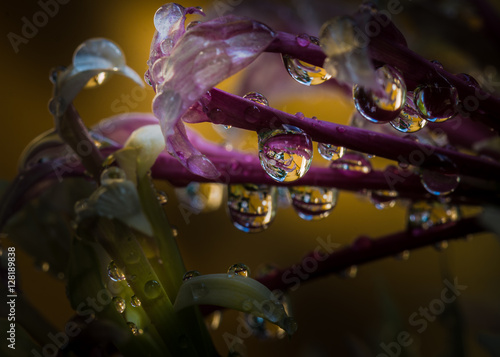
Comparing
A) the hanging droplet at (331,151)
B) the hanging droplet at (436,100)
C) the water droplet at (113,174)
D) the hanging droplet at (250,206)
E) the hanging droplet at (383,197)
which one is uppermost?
the hanging droplet at (436,100)

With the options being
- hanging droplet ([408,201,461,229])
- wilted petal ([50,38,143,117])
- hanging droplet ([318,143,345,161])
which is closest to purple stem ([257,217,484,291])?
hanging droplet ([408,201,461,229])

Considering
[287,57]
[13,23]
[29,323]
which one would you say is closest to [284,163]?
[287,57]

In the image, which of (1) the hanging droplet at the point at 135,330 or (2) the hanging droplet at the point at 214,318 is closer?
(1) the hanging droplet at the point at 135,330

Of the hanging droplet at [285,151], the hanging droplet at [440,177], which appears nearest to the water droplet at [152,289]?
the hanging droplet at [285,151]

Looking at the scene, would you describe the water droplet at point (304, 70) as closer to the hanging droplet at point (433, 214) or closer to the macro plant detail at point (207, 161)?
the macro plant detail at point (207, 161)

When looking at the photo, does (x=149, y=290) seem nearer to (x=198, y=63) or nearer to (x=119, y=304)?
(x=119, y=304)

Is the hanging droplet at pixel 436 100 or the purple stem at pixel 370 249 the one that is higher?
the hanging droplet at pixel 436 100

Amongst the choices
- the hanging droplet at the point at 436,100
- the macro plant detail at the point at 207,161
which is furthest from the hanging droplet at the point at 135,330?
the hanging droplet at the point at 436,100
